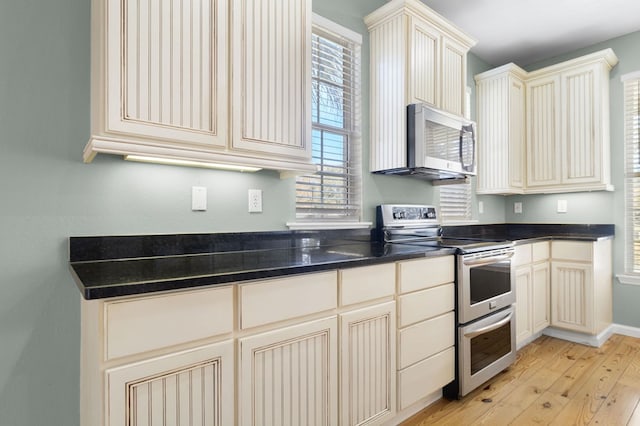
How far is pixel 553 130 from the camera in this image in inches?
133

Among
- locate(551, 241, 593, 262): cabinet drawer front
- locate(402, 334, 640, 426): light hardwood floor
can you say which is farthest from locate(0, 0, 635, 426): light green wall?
locate(551, 241, 593, 262): cabinet drawer front

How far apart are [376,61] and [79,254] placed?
2148 millimetres

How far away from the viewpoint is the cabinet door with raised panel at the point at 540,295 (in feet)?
9.71

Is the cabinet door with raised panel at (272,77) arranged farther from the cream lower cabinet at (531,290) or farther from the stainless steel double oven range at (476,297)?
the cream lower cabinet at (531,290)

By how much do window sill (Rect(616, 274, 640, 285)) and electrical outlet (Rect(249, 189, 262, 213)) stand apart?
3.46m

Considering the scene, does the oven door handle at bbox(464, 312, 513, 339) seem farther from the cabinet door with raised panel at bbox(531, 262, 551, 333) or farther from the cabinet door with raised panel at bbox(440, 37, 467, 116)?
the cabinet door with raised panel at bbox(440, 37, 467, 116)

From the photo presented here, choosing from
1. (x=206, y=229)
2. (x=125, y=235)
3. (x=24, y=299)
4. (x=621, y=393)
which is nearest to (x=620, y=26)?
(x=621, y=393)

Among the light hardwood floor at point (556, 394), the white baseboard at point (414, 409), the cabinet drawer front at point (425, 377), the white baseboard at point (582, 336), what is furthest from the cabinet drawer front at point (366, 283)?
the white baseboard at point (582, 336)

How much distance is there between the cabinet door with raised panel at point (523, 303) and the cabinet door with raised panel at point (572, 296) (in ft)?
1.39

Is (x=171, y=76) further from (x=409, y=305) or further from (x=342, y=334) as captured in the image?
(x=409, y=305)

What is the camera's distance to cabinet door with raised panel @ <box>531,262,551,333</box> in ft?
9.71

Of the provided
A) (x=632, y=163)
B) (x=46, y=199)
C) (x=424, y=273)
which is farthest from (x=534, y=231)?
(x=46, y=199)

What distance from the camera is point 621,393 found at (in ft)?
7.16

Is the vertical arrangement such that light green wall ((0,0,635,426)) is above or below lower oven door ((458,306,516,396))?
above
